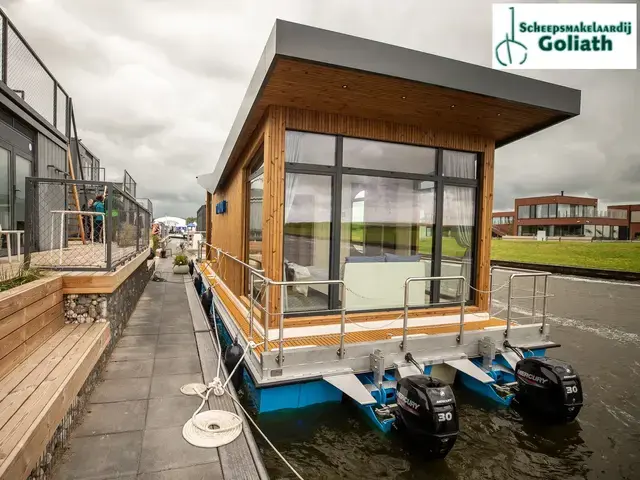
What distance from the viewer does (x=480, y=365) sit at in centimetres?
503

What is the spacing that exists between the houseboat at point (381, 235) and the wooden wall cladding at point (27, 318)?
213 centimetres

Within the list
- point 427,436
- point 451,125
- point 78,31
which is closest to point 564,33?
point 451,125

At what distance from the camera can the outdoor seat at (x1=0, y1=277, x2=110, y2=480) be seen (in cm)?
214

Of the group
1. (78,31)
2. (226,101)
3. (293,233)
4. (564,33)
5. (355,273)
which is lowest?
(355,273)

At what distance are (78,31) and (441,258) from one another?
14.8 meters

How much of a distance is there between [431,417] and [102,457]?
2.77 meters

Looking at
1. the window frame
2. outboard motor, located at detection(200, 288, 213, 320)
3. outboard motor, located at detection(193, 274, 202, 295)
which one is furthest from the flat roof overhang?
outboard motor, located at detection(193, 274, 202, 295)

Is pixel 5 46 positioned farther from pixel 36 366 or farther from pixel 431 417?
pixel 431 417

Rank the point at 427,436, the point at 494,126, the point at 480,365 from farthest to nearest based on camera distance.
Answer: the point at 494,126 < the point at 480,365 < the point at 427,436

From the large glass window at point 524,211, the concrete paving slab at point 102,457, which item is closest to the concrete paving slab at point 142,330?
the concrete paving slab at point 102,457

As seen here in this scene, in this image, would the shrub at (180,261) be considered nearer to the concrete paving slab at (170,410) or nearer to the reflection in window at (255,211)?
the reflection in window at (255,211)

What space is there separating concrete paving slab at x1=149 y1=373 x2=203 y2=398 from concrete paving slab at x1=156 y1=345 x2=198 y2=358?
77 centimetres

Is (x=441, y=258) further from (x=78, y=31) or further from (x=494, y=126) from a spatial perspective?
(x=78, y=31)

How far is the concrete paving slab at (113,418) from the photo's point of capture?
3.10m
